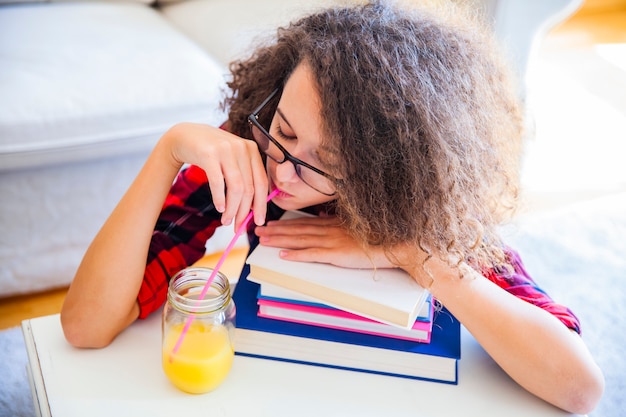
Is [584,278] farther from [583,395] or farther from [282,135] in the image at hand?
[282,135]

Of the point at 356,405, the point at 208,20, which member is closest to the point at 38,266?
A: the point at 208,20

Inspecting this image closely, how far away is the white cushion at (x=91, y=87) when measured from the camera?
149cm

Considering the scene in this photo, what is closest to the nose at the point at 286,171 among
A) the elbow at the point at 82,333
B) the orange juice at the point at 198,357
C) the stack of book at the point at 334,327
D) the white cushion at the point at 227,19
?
the stack of book at the point at 334,327

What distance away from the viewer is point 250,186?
0.95m

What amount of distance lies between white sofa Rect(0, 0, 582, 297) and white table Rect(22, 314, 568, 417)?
64 cm

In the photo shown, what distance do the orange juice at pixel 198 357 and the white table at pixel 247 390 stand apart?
0.08 ft

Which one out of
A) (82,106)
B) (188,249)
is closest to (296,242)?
(188,249)

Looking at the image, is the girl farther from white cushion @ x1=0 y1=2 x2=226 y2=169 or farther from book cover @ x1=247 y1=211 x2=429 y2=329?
white cushion @ x1=0 y1=2 x2=226 y2=169

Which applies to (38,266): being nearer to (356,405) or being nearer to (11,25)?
(11,25)

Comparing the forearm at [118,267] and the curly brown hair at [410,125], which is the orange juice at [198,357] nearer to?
the forearm at [118,267]

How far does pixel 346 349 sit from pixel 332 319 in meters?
0.05

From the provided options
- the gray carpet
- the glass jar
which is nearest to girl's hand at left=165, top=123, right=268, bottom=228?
the glass jar

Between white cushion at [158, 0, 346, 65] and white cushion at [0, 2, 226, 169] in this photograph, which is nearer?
white cushion at [0, 2, 226, 169]

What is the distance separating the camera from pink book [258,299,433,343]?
3.15 ft
